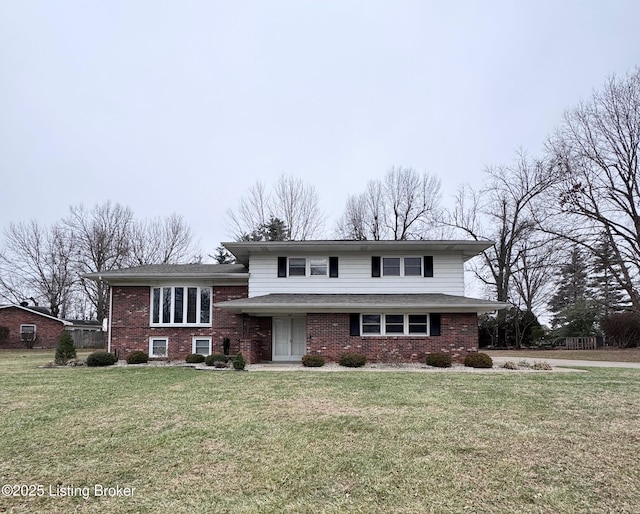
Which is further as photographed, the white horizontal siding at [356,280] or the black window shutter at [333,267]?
the black window shutter at [333,267]

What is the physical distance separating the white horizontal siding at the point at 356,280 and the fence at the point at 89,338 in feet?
66.8

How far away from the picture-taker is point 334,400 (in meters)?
9.17

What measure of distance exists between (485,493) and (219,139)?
21.9 metres

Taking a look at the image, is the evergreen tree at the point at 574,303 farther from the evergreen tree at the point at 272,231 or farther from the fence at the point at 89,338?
the fence at the point at 89,338

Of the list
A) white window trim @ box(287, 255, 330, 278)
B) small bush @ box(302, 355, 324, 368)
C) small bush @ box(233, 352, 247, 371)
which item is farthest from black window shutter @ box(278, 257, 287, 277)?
small bush @ box(233, 352, 247, 371)

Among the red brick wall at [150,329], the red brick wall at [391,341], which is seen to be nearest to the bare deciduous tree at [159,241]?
the red brick wall at [150,329]

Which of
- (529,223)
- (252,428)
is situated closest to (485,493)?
(252,428)

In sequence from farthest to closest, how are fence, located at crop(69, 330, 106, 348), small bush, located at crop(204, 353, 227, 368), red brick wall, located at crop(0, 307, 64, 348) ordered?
1. fence, located at crop(69, 330, 106, 348)
2. red brick wall, located at crop(0, 307, 64, 348)
3. small bush, located at crop(204, 353, 227, 368)

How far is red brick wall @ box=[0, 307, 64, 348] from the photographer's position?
3152cm

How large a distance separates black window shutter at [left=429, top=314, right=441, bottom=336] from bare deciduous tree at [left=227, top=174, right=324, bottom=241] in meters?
18.1

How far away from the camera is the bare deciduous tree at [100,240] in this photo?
3688cm

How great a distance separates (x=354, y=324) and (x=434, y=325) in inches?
122

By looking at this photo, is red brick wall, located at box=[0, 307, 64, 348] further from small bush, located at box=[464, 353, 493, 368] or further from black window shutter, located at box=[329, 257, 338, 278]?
small bush, located at box=[464, 353, 493, 368]

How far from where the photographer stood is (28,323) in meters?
32.0
